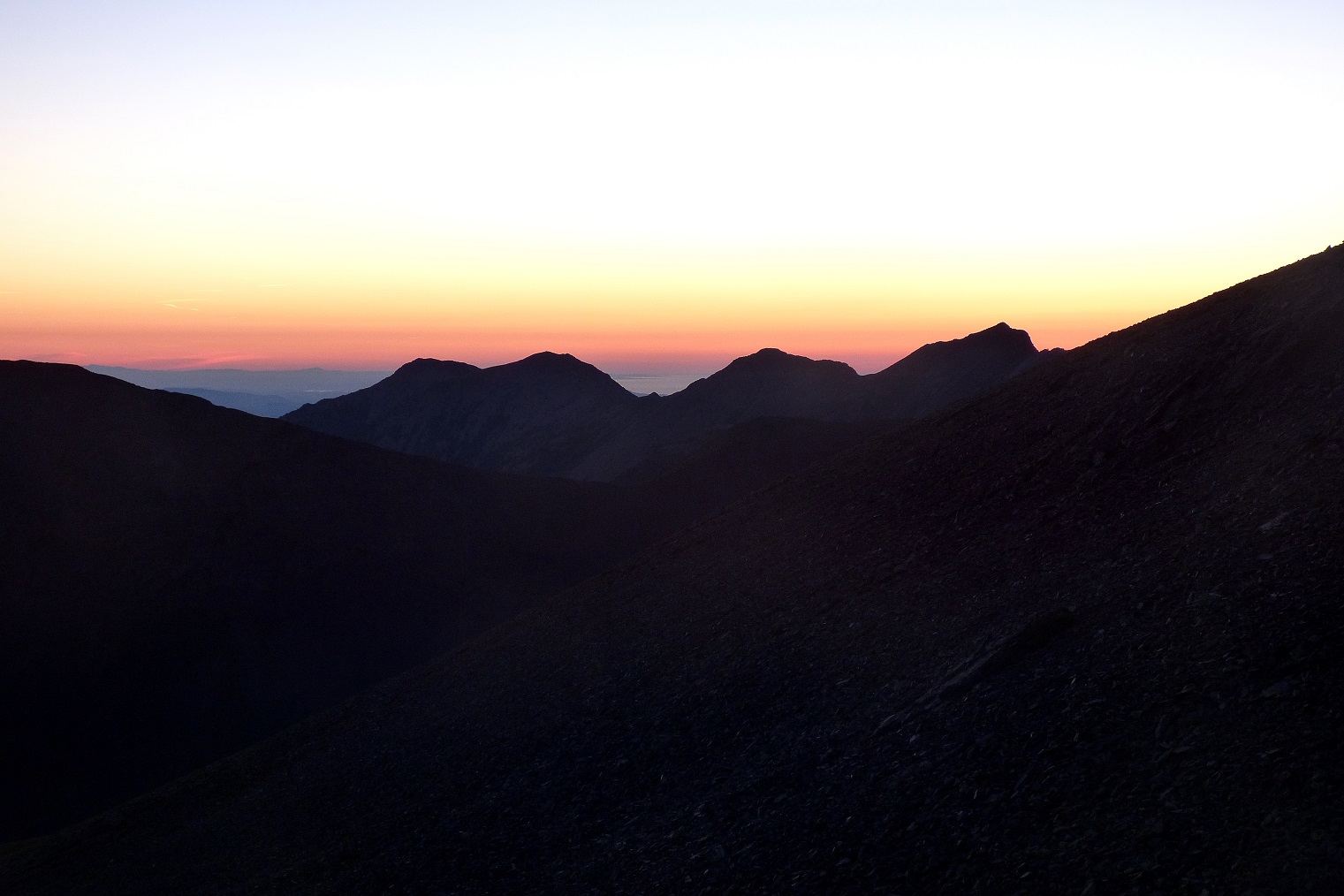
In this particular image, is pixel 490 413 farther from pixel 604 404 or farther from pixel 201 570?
pixel 201 570

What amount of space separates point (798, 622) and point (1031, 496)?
5406mm

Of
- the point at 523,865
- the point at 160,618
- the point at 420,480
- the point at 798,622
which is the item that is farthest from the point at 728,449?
the point at 523,865

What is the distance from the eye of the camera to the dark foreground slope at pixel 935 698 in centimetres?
957

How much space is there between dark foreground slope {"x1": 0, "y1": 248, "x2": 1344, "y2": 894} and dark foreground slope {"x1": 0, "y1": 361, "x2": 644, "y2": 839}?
49.1ft

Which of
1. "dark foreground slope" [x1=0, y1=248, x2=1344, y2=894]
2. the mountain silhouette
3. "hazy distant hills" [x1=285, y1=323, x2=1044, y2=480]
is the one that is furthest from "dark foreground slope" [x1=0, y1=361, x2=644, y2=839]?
the mountain silhouette

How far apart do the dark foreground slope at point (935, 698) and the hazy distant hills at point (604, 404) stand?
6043cm

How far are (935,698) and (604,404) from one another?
12147cm

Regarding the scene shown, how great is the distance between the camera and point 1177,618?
1227cm

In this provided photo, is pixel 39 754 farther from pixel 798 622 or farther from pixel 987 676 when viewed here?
pixel 987 676

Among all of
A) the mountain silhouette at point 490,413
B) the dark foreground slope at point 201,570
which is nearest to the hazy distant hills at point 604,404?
the mountain silhouette at point 490,413

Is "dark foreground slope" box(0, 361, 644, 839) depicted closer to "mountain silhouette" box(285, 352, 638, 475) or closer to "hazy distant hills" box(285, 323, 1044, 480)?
"hazy distant hills" box(285, 323, 1044, 480)

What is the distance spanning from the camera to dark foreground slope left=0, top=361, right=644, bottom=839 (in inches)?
1658

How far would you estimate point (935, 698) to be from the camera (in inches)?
541

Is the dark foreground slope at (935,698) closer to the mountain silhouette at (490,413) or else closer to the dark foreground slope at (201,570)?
the dark foreground slope at (201,570)
